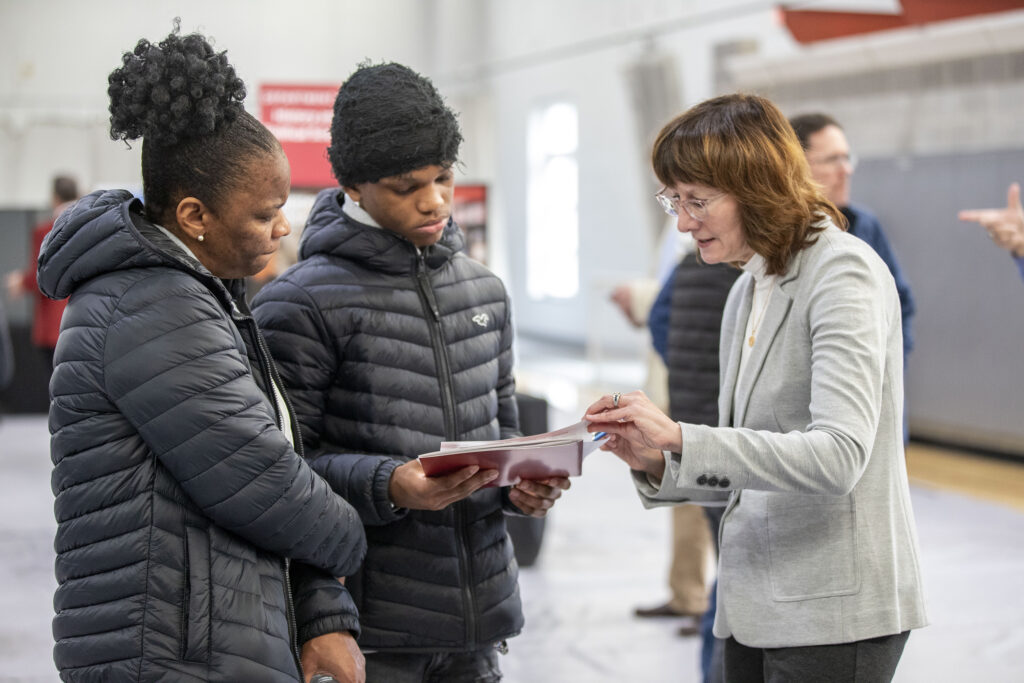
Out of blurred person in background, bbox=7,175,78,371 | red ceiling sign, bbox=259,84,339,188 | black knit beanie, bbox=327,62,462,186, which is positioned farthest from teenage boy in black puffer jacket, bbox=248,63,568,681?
red ceiling sign, bbox=259,84,339,188

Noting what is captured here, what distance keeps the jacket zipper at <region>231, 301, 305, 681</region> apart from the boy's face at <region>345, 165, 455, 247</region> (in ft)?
1.17

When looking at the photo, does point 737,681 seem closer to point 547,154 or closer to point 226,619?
point 226,619

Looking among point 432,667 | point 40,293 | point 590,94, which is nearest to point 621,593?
point 432,667

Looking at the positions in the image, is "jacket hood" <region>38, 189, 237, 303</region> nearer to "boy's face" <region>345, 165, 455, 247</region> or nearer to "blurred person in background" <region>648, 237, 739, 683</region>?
"boy's face" <region>345, 165, 455, 247</region>

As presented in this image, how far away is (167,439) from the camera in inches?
56.1

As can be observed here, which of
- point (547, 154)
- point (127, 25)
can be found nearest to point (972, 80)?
point (547, 154)

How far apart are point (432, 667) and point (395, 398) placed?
0.49 meters

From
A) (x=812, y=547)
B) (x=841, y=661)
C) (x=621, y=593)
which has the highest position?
(x=812, y=547)

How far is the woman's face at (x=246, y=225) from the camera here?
1.58 m

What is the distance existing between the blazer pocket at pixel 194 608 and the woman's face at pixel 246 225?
0.39 meters

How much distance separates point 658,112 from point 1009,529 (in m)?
6.40

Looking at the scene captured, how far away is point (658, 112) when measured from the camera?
1098 cm

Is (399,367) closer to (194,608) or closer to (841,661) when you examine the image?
(194,608)

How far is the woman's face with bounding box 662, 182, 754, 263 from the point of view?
67.1 inches
